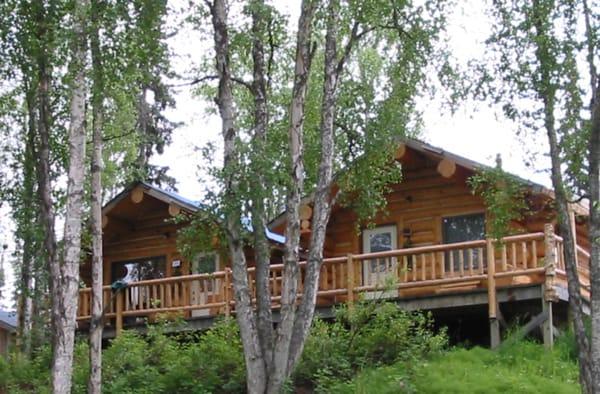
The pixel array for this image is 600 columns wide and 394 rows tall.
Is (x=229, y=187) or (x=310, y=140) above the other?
(x=310, y=140)

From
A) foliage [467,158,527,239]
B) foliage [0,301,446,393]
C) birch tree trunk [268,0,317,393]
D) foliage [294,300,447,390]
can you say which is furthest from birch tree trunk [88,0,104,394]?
foliage [467,158,527,239]

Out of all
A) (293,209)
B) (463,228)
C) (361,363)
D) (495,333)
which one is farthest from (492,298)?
(293,209)

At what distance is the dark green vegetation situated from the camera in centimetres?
1432

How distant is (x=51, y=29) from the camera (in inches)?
562

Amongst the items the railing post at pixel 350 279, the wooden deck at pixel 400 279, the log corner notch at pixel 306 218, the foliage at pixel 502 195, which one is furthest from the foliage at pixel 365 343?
the log corner notch at pixel 306 218

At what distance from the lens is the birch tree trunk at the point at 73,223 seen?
518 inches

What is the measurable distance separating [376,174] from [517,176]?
10.8 feet

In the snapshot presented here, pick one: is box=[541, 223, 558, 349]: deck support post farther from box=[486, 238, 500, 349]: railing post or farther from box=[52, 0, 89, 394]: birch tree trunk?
box=[52, 0, 89, 394]: birch tree trunk

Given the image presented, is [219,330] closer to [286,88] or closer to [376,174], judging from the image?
[376,174]

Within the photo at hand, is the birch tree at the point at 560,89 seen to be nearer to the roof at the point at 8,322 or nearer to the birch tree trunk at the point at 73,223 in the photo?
the birch tree trunk at the point at 73,223

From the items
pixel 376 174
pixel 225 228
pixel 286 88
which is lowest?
pixel 225 228

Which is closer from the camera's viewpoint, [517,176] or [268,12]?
[517,176]

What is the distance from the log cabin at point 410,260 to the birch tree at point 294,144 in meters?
1.29

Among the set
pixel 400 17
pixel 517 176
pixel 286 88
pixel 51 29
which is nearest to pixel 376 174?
pixel 400 17
